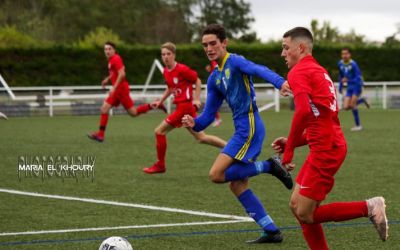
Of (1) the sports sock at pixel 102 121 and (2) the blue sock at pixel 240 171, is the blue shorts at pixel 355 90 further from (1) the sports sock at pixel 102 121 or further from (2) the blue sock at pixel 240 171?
(2) the blue sock at pixel 240 171

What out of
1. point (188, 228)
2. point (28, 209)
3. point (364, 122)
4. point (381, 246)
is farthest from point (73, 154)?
point (364, 122)

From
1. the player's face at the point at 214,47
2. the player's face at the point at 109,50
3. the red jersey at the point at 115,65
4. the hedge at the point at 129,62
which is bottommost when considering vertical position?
the hedge at the point at 129,62

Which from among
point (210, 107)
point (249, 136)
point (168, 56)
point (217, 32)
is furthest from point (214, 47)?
point (168, 56)

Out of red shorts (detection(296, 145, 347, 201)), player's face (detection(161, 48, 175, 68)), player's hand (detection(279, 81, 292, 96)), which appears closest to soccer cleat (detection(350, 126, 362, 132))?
player's face (detection(161, 48, 175, 68))

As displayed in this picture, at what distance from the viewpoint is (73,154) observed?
51.4 feet

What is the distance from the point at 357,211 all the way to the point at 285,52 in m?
1.29

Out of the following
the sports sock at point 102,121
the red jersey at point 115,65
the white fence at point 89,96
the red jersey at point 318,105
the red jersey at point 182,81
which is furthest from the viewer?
the white fence at point 89,96

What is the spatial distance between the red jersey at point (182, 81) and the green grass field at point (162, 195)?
1.11 metres

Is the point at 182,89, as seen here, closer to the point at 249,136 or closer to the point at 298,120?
the point at 249,136

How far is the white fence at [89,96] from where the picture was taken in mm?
32250

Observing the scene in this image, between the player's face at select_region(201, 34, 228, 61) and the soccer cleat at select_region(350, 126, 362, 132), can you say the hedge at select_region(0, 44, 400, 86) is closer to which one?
the soccer cleat at select_region(350, 126, 362, 132)

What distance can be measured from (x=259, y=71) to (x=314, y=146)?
4.61 feet

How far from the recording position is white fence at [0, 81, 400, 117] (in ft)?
106

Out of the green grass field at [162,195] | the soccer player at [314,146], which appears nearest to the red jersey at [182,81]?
the green grass field at [162,195]
